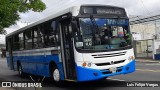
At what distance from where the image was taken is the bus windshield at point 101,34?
11117 mm

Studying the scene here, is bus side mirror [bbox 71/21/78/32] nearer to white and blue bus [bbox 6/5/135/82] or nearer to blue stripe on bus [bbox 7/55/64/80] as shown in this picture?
white and blue bus [bbox 6/5/135/82]

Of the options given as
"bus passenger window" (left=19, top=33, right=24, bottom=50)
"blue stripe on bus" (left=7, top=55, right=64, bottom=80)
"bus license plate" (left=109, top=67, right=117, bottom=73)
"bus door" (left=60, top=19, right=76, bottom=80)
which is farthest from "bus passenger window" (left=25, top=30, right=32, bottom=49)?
"bus license plate" (left=109, top=67, right=117, bottom=73)

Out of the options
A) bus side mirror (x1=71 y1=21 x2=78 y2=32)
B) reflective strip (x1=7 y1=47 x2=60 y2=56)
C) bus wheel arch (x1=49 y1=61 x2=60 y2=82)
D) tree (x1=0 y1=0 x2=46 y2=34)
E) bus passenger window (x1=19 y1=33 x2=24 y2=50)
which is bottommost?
bus wheel arch (x1=49 y1=61 x2=60 y2=82)

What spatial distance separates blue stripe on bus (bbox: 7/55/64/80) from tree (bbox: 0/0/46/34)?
202 cm

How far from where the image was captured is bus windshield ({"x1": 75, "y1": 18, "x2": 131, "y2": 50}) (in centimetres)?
1112

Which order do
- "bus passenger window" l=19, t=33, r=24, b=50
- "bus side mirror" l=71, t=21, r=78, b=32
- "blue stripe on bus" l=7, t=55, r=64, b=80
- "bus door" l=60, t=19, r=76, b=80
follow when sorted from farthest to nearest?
"bus passenger window" l=19, t=33, r=24, b=50
"blue stripe on bus" l=7, t=55, r=64, b=80
"bus door" l=60, t=19, r=76, b=80
"bus side mirror" l=71, t=21, r=78, b=32

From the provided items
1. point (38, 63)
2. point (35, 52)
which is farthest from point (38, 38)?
point (38, 63)

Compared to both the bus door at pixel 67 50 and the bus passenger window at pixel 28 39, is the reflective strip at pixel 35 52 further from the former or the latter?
the bus door at pixel 67 50

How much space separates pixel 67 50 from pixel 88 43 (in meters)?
1.10

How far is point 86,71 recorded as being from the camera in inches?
434

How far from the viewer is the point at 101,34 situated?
11383 millimetres

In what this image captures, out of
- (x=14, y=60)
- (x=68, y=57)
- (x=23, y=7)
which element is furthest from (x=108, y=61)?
(x=14, y=60)

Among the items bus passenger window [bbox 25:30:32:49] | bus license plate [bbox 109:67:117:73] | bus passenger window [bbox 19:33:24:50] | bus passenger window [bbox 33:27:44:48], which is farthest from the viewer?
bus passenger window [bbox 19:33:24:50]

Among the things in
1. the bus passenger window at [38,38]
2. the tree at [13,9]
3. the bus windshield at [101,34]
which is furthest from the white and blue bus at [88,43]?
the tree at [13,9]
